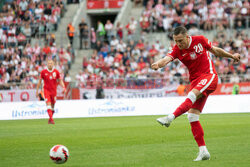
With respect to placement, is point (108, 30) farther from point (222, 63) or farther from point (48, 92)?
point (48, 92)

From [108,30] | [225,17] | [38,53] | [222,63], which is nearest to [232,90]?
[222,63]

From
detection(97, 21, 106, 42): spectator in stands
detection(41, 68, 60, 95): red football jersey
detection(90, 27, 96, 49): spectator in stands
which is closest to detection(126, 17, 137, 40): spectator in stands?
detection(97, 21, 106, 42): spectator in stands

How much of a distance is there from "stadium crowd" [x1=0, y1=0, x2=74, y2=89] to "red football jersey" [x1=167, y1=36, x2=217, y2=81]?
21.7 metres

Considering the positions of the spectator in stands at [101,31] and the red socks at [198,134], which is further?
the spectator in stands at [101,31]

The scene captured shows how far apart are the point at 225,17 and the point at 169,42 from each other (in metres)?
3.92

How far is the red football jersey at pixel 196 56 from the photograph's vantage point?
30.9 feet

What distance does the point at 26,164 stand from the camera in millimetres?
9031

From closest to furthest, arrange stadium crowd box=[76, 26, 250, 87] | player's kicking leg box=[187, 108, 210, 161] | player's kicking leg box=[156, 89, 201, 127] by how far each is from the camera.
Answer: player's kicking leg box=[156, 89, 201, 127]
player's kicking leg box=[187, 108, 210, 161]
stadium crowd box=[76, 26, 250, 87]

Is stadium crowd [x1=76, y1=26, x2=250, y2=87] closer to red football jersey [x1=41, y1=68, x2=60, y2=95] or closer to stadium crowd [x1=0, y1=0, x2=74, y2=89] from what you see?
stadium crowd [x1=0, y1=0, x2=74, y2=89]

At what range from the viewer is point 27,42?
121 ft

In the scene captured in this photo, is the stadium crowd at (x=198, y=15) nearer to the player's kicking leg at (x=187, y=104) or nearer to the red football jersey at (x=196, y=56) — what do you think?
the red football jersey at (x=196, y=56)

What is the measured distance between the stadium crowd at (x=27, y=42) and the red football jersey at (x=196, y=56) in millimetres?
21654

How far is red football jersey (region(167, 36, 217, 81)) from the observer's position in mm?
9414

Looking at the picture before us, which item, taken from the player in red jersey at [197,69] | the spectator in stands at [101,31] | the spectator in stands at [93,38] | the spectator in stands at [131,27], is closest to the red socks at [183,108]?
the player in red jersey at [197,69]
